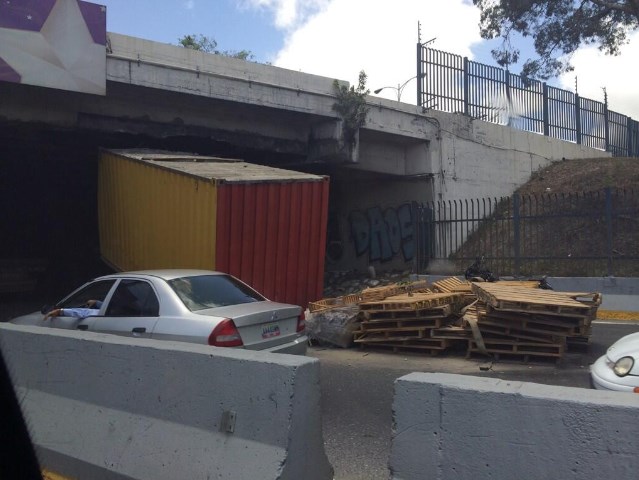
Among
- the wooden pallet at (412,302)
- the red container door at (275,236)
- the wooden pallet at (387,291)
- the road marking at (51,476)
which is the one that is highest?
the red container door at (275,236)

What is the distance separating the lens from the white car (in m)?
4.47

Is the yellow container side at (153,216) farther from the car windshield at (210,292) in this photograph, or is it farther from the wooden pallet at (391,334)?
the car windshield at (210,292)

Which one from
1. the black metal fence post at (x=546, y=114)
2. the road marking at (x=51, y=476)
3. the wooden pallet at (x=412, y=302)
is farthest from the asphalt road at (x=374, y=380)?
the black metal fence post at (x=546, y=114)

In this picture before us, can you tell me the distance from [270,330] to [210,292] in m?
0.85

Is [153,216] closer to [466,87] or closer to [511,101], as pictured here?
[466,87]

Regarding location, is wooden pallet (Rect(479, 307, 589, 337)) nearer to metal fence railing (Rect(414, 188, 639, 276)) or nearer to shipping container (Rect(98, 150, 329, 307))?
shipping container (Rect(98, 150, 329, 307))

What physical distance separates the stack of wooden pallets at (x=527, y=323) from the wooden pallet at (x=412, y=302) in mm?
509

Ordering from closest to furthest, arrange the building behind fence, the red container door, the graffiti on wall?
the red container door → the graffiti on wall → the building behind fence

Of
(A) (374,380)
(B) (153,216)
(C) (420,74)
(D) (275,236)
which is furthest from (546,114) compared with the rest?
(A) (374,380)

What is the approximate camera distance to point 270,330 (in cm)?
688

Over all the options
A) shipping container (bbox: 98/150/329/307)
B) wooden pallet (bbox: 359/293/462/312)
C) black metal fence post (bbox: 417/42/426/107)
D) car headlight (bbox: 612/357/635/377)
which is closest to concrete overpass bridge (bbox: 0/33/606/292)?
black metal fence post (bbox: 417/42/426/107)

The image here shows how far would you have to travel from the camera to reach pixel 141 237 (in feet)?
44.9

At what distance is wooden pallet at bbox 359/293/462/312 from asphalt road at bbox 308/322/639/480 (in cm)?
72

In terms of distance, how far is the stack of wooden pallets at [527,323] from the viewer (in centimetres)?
832
